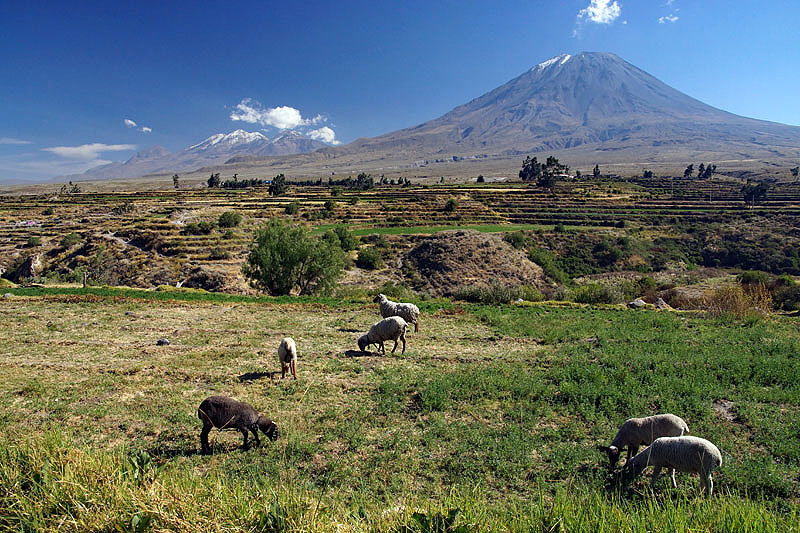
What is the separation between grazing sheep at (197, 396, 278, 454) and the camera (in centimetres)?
752

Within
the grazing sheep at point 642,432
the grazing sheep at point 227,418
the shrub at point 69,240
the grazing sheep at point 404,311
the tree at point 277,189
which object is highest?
the tree at point 277,189

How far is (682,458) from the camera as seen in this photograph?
251 inches

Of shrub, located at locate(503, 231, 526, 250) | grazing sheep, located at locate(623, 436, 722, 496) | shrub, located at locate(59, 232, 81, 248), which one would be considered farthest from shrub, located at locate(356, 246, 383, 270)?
grazing sheep, located at locate(623, 436, 722, 496)

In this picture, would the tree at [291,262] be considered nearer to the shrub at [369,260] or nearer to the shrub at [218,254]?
the shrub at [369,260]

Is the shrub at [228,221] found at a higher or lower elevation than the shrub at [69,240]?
higher

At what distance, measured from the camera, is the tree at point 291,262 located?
36.0 meters

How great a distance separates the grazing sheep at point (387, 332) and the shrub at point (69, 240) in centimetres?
6611

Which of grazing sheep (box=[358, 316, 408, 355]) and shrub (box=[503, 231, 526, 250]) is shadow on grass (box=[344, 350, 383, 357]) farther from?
A: shrub (box=[503, 231, 526, 250])

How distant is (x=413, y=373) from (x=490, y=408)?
3297 mm

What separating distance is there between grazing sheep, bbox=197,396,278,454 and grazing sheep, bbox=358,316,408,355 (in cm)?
715

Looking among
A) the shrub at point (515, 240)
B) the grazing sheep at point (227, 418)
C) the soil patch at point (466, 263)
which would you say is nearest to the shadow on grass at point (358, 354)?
the grazing sheep at point (227, 418)

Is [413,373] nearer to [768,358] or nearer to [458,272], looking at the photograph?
[768,358]

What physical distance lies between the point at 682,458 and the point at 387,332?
984cm

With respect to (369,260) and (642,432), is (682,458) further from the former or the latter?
(369,260)
